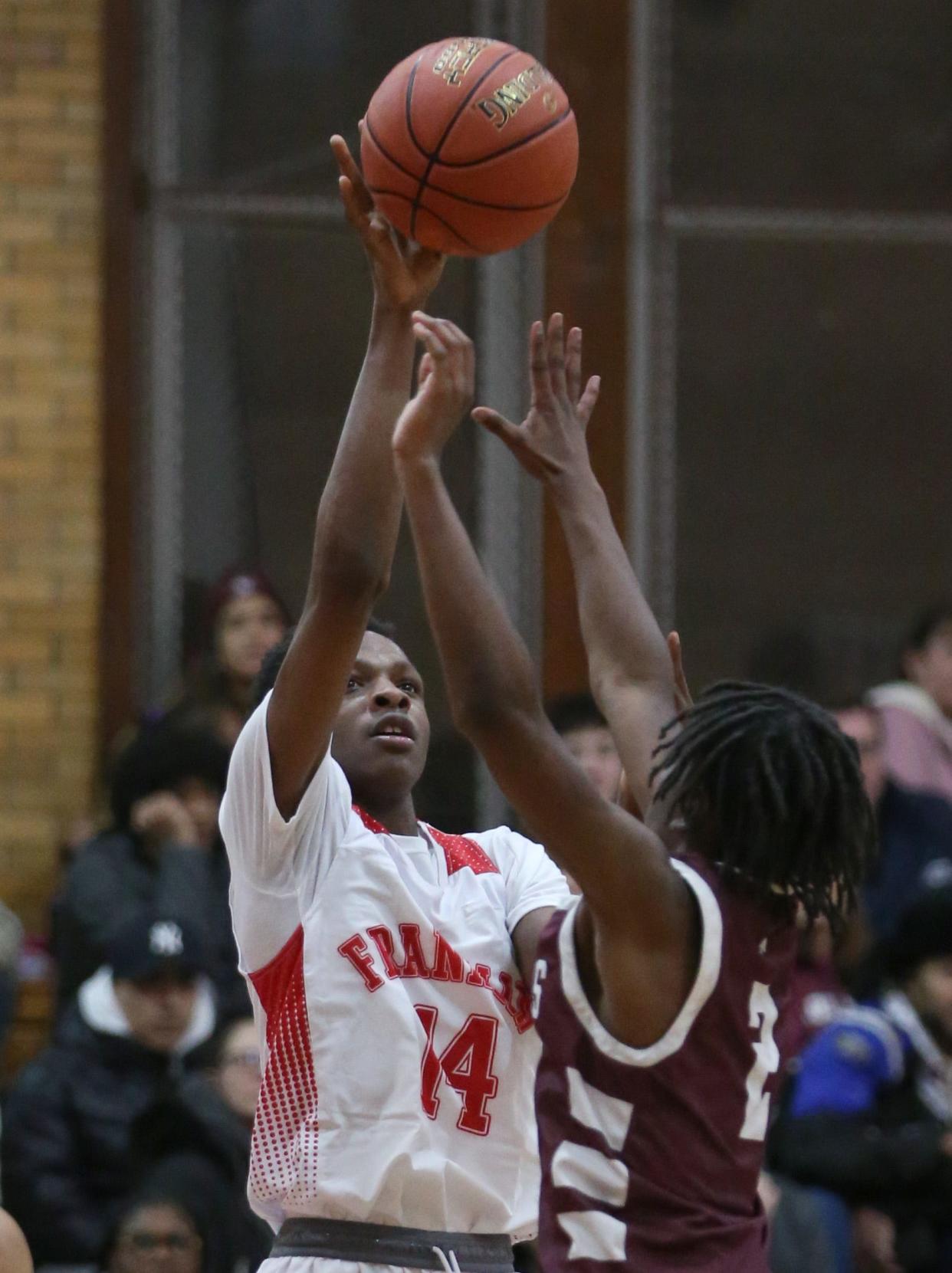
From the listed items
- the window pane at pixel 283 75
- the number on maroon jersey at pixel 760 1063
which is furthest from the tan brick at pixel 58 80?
the number on maroon jersey at pixel 760 1063

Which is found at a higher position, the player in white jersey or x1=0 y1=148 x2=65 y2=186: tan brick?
x1=0 y1=148 x2=65 y2=186: tan brick

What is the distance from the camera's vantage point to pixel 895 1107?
21.9 ft

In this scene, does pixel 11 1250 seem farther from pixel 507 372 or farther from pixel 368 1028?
pixel 507 372

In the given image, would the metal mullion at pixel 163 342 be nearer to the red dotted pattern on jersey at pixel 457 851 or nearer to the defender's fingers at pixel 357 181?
the red dotted pattern on jersey at pixel 457 851

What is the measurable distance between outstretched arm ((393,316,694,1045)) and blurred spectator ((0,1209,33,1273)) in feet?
5.28

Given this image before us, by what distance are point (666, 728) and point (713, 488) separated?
5779mm

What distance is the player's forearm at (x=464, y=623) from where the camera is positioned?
3.26 meters

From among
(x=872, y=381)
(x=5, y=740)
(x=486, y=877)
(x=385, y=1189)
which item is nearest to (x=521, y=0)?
(x=872, y=381)

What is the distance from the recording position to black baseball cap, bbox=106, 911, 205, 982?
6652 millimetres

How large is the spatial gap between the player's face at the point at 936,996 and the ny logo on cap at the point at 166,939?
85.4 inches

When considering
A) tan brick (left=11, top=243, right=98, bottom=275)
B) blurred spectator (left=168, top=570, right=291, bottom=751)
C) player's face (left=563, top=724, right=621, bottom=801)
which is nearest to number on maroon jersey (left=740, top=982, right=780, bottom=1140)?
player's face (left=563, top=724, right=621, bottom=801)

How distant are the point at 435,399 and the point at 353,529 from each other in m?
0.41

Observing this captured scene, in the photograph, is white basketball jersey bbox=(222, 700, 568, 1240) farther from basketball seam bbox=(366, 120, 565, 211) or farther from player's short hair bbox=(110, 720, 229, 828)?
player's short hair bbox=(110, 720, 229, 828)

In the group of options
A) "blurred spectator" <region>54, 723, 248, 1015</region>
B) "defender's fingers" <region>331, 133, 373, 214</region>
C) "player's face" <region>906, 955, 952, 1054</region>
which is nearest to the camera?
"defender's fingers" <region>331, 133, 373, 214</region>
